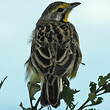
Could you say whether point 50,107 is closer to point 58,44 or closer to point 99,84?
point 99,84

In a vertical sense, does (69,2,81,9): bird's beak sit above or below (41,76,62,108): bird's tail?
above

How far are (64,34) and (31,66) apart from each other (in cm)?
89

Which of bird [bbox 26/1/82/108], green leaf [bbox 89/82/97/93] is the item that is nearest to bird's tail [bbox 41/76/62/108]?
bird [bbox 26/1/82/108]

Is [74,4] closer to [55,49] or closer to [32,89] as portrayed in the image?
[55,49]

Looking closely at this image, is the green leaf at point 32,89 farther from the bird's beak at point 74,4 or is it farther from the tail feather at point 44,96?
the bird's beak at point 74,4

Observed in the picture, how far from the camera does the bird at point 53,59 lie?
3.86 m

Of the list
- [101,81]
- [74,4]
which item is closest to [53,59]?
[101,81]

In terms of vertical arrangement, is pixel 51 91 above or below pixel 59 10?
below

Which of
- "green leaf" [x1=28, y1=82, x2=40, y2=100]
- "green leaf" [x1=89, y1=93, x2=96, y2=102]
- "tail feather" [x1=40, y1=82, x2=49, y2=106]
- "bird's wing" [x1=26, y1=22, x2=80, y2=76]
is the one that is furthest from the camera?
"bird's wing" [x1=26, y1=22, x2=80, y2=76]

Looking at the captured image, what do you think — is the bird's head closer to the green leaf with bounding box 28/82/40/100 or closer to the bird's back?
the bird's back

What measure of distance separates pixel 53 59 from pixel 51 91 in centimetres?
64

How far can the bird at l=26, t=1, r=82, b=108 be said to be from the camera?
3861mm

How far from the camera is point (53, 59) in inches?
173

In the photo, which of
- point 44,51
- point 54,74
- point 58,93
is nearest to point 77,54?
point 44,51
